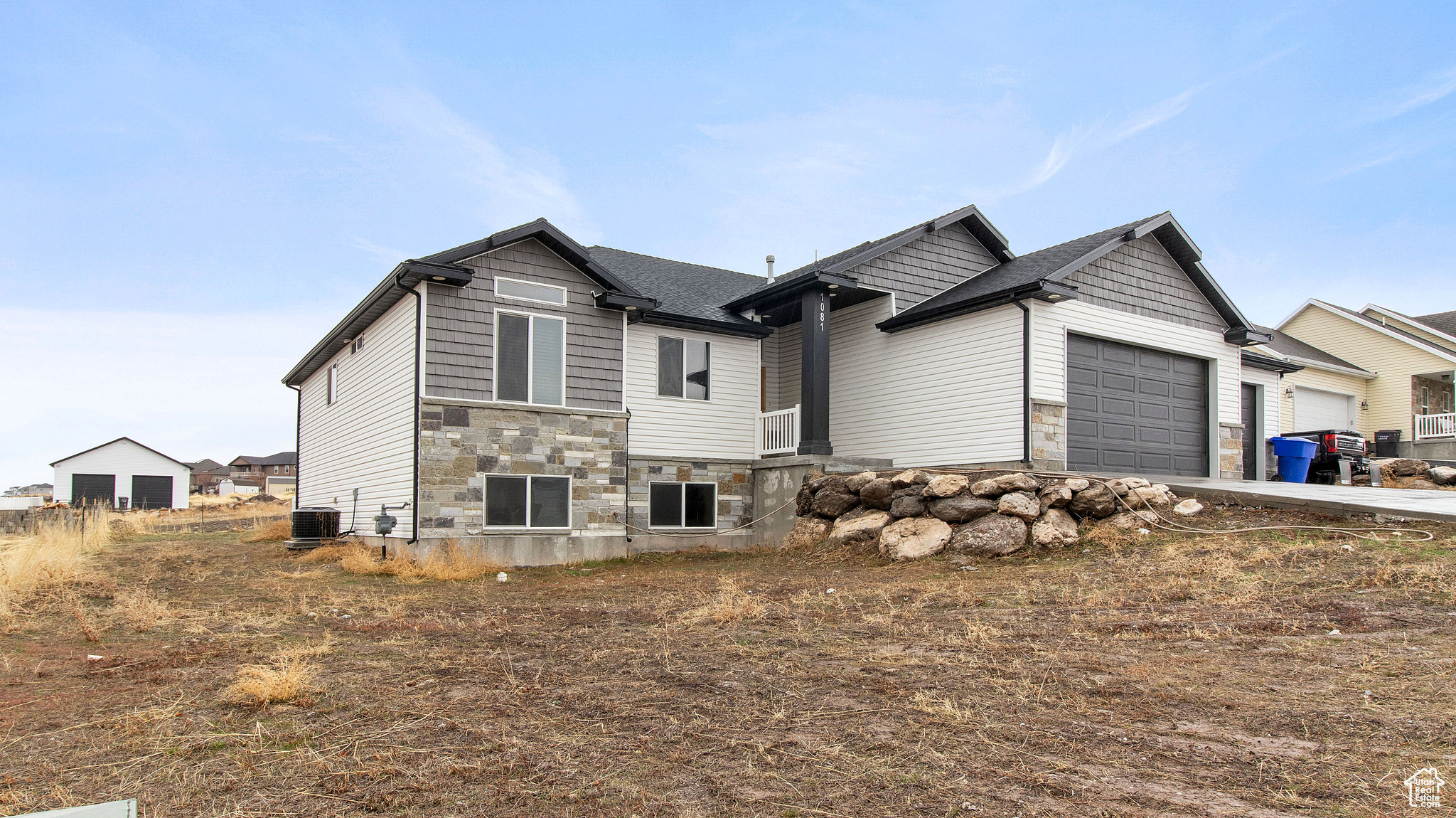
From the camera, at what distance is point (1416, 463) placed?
62.6 feet

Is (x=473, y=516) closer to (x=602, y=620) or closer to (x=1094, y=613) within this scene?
(x=602, y=620)

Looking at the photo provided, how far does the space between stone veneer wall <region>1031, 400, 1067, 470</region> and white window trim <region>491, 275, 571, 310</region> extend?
8727mm

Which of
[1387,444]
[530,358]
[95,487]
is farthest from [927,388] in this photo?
[95,487]

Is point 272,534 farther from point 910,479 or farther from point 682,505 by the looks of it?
point 910,479

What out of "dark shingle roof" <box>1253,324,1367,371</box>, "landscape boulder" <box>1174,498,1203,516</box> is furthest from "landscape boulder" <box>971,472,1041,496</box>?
"dark shingle roof" <box>1253,324,1367,371</box>

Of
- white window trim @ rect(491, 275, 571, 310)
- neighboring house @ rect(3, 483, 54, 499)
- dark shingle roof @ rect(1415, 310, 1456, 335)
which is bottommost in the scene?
neighboring house @ rect(3, 483, 54, 499)

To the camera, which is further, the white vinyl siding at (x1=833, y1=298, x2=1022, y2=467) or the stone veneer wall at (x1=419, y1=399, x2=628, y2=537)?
the white vinyl siding at (x1=833, y1=298, x2=1022, y2=467)

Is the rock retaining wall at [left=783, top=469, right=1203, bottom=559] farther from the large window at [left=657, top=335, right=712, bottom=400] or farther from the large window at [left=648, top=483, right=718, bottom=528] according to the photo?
the large window at [left=657, top=335, right=712, bottom=400]

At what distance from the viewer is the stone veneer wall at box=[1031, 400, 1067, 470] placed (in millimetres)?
15648

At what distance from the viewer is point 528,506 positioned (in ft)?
51.3

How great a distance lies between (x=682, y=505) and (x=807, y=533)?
9.87ft

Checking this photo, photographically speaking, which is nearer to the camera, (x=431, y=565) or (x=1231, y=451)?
(x=431, y=565)

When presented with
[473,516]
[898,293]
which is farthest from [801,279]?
[473,516]

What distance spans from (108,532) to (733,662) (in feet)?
77.0
